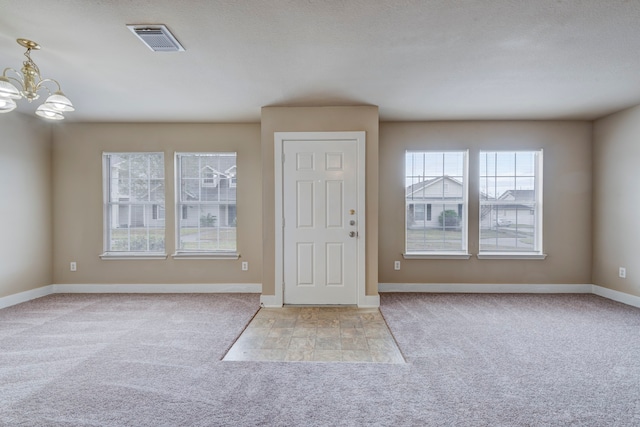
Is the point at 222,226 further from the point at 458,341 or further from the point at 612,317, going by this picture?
the point at 612,317

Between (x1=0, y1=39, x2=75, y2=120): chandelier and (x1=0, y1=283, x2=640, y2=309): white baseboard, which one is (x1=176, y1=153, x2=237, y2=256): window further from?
(x1=0, y1=39, x2=75, y2=120): chandelier

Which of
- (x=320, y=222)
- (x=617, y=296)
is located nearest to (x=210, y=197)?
(x=320, y=222)

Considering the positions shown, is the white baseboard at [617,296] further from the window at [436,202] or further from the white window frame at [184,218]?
the white window frame at [184,218]

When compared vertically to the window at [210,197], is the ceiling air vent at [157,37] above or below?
above

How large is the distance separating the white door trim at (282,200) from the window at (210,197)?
1.07 metres

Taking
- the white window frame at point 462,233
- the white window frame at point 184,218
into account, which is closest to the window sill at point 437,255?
the white window frame at point 462,233

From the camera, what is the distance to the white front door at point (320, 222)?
403cm

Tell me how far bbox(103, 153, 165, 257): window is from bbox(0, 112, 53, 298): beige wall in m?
0.79

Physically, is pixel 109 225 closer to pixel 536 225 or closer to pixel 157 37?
pixel 157 37

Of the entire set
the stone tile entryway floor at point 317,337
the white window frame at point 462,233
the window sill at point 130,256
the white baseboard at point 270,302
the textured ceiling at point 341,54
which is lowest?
the stone tile entryway floor at point 317,337

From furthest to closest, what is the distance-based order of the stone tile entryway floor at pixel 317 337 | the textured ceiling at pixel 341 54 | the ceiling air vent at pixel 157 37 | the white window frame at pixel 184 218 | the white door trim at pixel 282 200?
the white window frame at pixel 184 218 → the white door trim at pixel 282 200 → the stone tile entryway floor at pixel 317 337 → the ceiling air vent at pixel 157 37 → the textured ceiling at pixel 341 54

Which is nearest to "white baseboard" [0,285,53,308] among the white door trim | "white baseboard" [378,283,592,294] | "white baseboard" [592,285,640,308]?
the white door trim

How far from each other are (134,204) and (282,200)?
2.44 m

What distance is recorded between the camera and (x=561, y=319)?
3.54 metres
